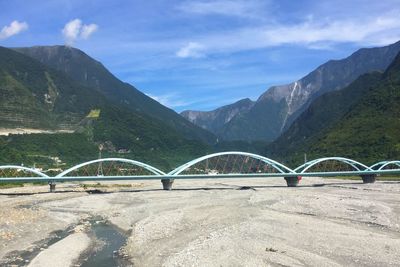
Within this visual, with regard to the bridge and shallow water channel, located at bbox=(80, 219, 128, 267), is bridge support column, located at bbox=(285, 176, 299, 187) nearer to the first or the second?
the bridge

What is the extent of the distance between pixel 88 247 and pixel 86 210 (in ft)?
82.6

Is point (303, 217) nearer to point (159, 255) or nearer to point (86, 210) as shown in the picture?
point (159, 255)

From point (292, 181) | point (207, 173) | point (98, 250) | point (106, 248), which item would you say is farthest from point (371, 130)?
point (98, 250)

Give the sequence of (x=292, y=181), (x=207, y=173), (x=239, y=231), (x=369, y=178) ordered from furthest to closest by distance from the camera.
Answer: (x=369, y=178)
(x=292, y=181)
(x=207, y=173)
(x=239, y=231)

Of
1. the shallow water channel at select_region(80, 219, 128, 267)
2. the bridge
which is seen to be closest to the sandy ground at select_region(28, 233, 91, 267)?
the shallow water channel at select_region(80, 219, 128, 267)

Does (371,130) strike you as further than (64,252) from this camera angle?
Yes

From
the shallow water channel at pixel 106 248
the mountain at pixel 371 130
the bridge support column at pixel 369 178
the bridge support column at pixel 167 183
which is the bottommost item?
the shallow water channel at pixel 106 248

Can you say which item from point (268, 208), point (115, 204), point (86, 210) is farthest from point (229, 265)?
point (115, 204)

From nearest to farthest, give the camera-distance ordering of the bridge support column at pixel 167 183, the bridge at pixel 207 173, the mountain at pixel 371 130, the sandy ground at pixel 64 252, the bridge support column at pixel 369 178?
the sandy ground at pixel 64 252, the bridge at pixel 207 173, the bridge support column at pixel 167 183, the bridge support column at pixel 369 178, the mountain at pixel 371 130

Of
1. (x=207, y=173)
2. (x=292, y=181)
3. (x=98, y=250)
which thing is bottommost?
(x=98, y=250)

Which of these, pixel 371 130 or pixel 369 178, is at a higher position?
pixel 371 130

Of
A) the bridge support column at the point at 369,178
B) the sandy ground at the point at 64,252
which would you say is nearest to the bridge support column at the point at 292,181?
the bridge support column at the point at 369,178

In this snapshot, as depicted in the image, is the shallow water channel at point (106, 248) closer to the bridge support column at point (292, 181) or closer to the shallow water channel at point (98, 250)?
the shallow water channel at point (98, 250)

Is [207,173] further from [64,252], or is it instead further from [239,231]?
[64,252]
